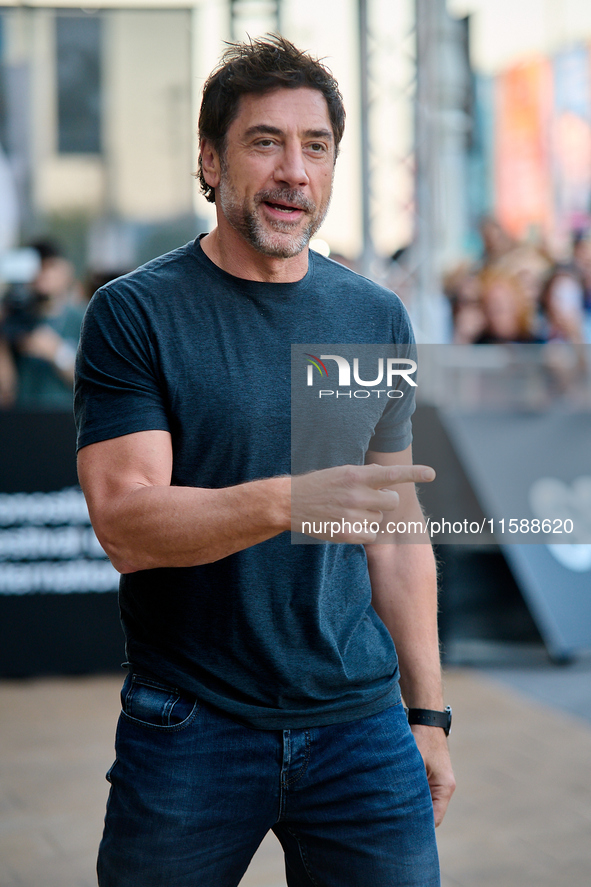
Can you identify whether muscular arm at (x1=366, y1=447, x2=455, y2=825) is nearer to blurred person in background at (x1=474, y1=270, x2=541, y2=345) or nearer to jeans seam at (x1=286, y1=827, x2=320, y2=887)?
jeans seam at (x1=286, y1=827, x2=320, y2=887)

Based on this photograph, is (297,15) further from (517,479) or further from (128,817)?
(128,817)

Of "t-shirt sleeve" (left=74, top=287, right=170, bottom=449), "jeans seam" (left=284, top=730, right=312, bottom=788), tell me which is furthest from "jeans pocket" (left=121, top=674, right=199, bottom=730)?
"t-shirt sleeve" (left=74, top=287, right=170, bottom=449)

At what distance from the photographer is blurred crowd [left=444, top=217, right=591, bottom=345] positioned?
21.8ft

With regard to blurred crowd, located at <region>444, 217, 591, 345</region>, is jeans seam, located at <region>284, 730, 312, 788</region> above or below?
below

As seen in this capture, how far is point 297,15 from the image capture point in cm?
1134

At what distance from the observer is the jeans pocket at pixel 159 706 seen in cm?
161

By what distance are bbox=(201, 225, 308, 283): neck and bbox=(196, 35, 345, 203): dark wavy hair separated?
0.48ft

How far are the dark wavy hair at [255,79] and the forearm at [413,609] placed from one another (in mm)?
764

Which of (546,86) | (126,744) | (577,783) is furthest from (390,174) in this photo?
(546,86)

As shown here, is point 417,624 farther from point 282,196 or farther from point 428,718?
point 282,196

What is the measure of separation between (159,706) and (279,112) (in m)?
1.00

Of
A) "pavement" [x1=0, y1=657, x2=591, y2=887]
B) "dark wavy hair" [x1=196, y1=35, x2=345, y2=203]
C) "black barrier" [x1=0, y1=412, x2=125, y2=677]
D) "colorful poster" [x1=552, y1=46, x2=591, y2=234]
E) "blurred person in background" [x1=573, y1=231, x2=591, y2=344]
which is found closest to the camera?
"dark wavy hair" [x1=196, y1=35, x2=345, y2=203]

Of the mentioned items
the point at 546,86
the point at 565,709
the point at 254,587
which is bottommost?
the point at 565,709

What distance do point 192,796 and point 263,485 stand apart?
0.56m
